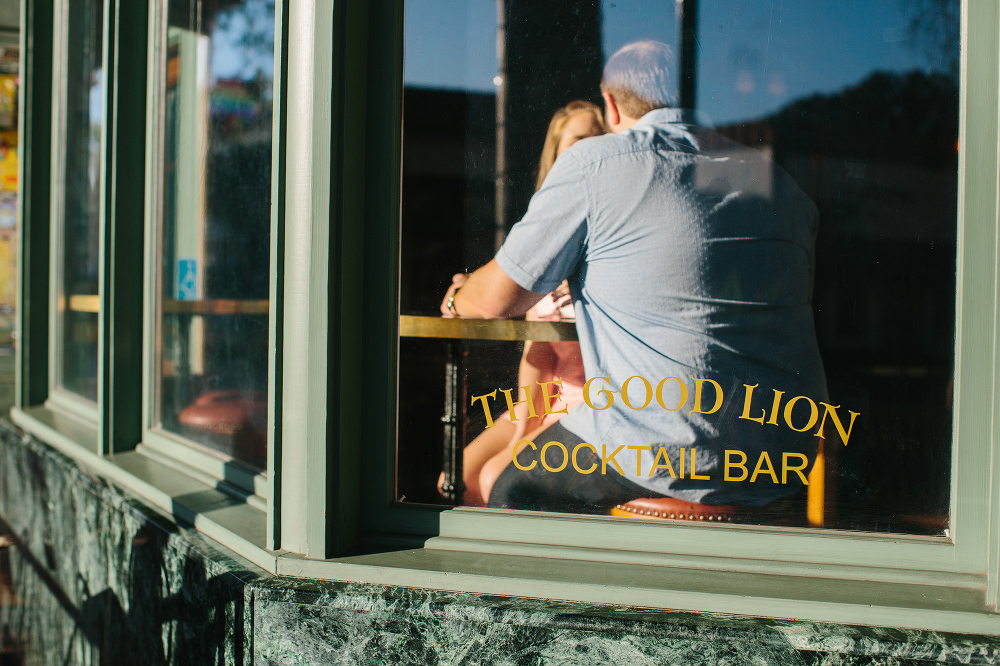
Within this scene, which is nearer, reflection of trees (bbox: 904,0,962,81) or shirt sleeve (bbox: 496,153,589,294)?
reflection of trees (bbox: 904,0,962,81)

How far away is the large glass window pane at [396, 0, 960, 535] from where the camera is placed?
5.10 ft

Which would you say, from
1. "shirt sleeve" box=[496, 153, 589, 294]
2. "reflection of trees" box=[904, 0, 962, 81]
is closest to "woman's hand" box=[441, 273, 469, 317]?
"shirt sleeve" box=[496, 153, 589, 294]

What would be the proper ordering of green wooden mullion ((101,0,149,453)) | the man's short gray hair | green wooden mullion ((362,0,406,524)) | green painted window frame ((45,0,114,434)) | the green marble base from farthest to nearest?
green painted window frame ((45,0,114,434)), green wooden mullion ((101,0,149,453)), green wooden mullion ((362,0,406,524)), the man's short gray hair, the green marble base

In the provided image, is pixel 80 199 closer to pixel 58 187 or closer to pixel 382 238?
pixel 58 187

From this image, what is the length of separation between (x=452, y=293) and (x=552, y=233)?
0.93 feet

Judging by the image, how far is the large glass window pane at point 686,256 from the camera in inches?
61.2

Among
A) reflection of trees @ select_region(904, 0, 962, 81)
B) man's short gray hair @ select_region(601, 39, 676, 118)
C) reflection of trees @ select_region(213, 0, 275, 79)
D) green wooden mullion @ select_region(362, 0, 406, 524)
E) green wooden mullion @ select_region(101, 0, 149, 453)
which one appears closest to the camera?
reflection of trees @ select_region(904, 0, 962, 81)

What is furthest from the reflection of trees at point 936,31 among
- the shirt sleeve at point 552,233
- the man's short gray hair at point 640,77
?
the shirt sleeve at point 552,233

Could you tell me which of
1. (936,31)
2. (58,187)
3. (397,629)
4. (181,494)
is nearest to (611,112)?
(936,31)

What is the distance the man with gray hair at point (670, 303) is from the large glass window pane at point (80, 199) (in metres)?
2.38

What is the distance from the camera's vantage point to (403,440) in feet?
5.82

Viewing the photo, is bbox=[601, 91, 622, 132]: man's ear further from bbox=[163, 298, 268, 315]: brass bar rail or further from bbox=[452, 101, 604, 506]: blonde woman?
bbox=[163, 298, 268, 315]: brass bar rail

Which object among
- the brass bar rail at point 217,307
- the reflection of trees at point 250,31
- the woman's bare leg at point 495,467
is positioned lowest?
the woman's bare leg at point 495,467

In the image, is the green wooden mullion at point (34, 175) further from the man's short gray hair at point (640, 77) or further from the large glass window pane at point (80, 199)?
the man's short gray hair at point (640, 77)
